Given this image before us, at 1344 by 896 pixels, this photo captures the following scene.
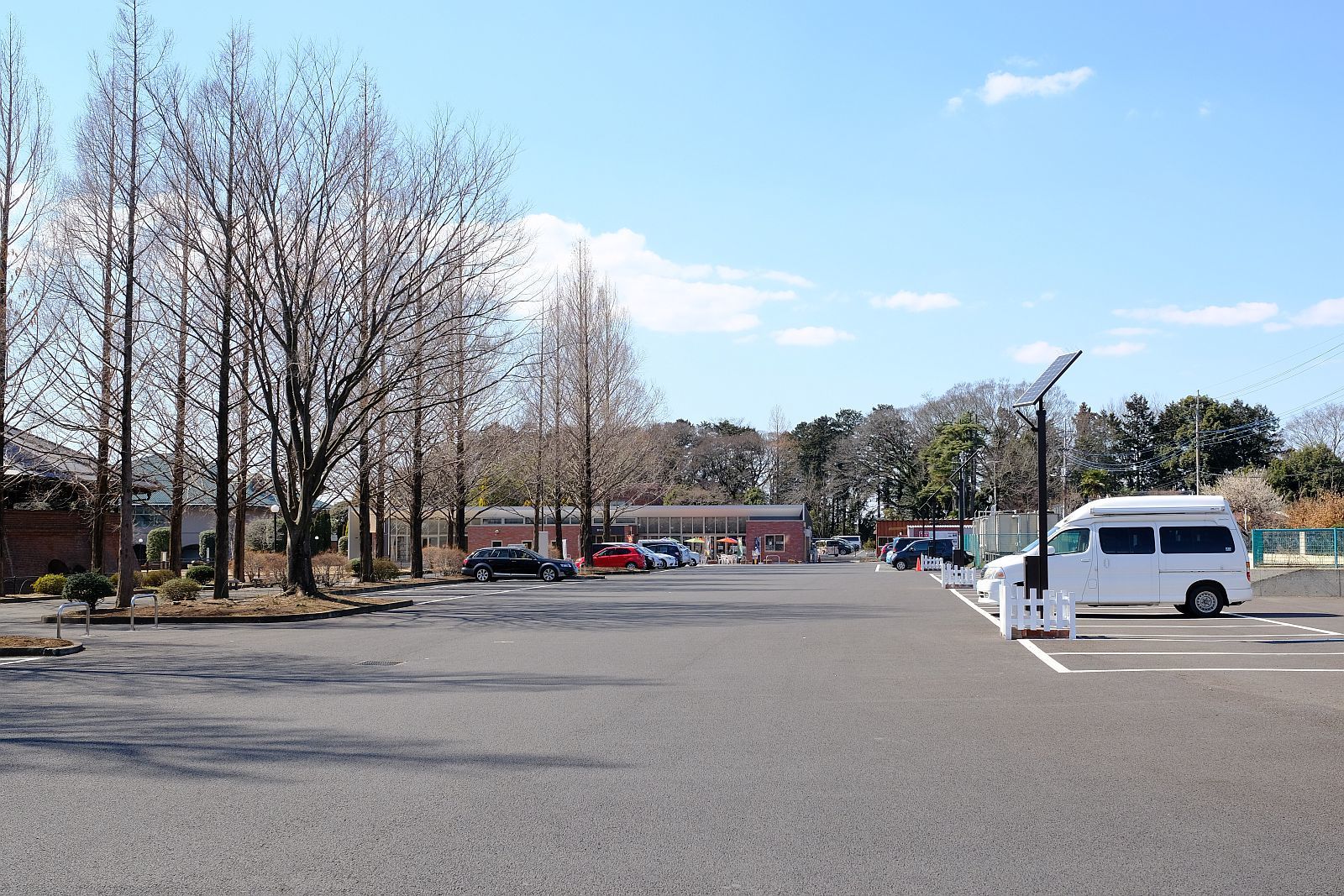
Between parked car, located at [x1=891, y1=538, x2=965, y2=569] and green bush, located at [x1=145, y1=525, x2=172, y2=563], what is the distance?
1381 inches

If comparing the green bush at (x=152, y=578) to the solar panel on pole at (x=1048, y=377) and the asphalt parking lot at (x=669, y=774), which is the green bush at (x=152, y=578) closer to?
the asphalt parking lot at (x=669, y=774)

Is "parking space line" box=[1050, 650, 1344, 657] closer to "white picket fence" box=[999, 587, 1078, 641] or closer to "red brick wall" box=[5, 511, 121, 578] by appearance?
"white picket fence" box=[999, 587, 1078, 641]

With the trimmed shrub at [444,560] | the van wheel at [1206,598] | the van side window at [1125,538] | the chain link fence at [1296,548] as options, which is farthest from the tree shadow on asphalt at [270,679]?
the trimmed shrub at [444,560]

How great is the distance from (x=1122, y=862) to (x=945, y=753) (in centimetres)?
294

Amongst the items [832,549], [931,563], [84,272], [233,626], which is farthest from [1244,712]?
[832,549]

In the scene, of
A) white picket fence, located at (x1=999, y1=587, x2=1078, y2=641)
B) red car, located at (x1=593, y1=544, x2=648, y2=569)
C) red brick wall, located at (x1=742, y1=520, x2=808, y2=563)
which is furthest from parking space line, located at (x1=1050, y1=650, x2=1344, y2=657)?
red brick wall, located at (x1=742, y1=520, x2=808, y2=563)

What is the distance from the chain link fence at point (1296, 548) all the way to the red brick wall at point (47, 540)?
34702 millimetres

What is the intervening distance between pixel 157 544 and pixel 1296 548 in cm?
4758

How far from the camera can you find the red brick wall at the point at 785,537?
81.8 m

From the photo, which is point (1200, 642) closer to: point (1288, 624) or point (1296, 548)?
point (1288, 624)

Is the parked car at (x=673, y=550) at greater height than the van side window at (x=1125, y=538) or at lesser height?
lesser

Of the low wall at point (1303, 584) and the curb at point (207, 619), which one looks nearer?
the curb at point (207, 619)

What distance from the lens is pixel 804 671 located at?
46.5 feet

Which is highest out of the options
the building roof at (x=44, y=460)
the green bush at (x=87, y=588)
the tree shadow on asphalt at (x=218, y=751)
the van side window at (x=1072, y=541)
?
Result: the building roof at (x=44, y=460)
